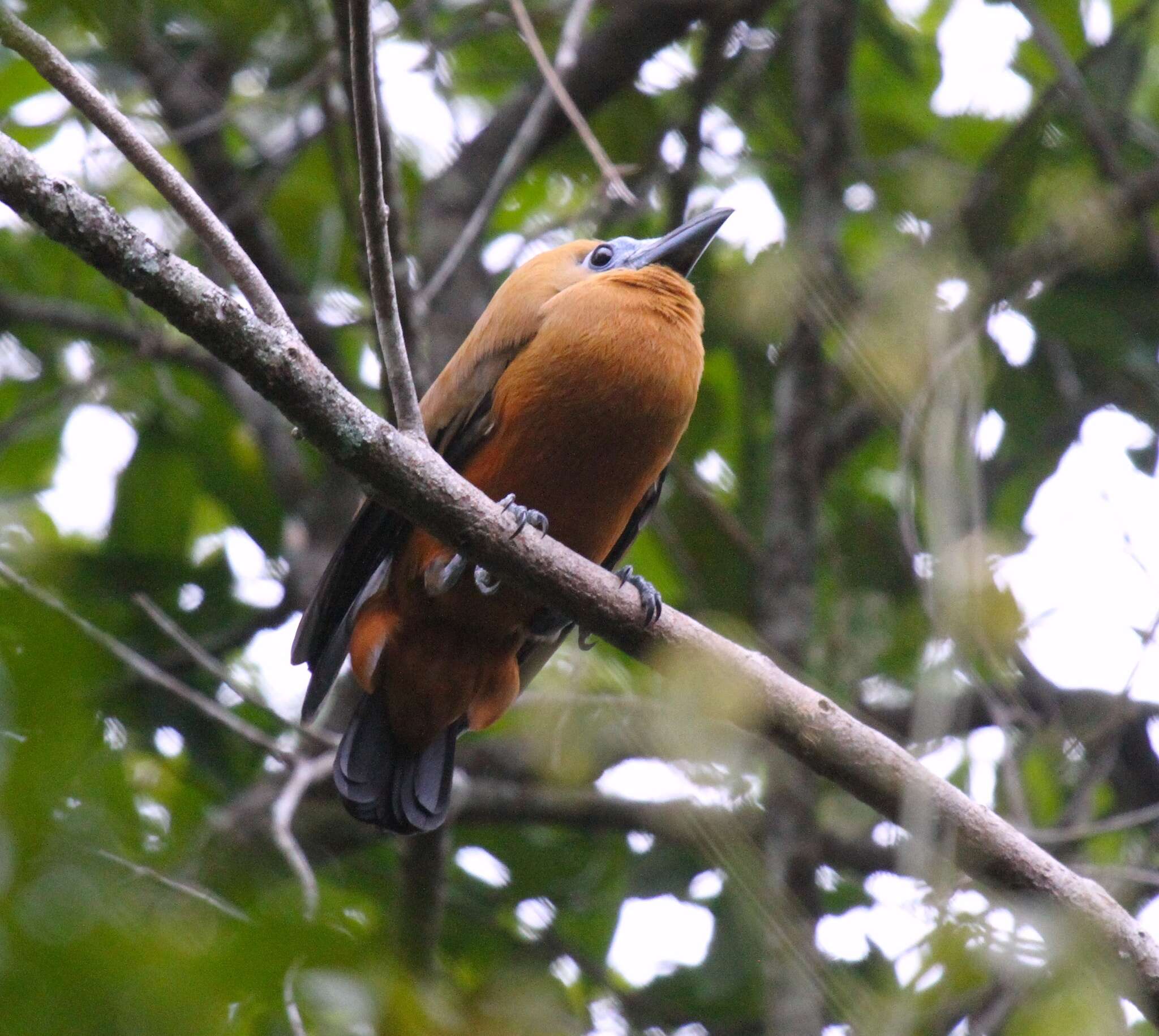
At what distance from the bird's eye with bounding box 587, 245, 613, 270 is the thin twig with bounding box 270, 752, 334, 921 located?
5.39 ft

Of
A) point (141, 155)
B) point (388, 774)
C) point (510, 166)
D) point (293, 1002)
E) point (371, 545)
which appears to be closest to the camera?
point (293, 1002)

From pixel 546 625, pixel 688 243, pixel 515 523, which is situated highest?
pixel 688 243

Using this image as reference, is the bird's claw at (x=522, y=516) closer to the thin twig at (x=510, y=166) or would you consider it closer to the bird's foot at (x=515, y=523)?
the bird's foot at (x=515, y=523)

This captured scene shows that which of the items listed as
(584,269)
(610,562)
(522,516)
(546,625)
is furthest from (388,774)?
(584,269)

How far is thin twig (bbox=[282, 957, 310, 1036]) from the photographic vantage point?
88 cm

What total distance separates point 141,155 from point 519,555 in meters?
0.95

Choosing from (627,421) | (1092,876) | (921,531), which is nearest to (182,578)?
(627,421)

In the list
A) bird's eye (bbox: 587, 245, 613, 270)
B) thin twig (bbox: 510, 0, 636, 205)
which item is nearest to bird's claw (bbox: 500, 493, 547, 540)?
thin twig (bbox: 510, 0, 636, 205)

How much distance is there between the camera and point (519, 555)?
263 cm

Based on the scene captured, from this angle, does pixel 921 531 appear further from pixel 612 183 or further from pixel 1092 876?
pixel 612 183

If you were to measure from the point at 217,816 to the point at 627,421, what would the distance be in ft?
5.63

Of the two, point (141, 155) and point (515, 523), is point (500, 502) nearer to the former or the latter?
point (515, 523)

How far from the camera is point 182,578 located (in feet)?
15.6

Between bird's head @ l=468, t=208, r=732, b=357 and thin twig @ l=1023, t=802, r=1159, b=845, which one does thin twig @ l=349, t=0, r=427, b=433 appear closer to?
bird's head @ l=468, t=208, r=732, b=357
